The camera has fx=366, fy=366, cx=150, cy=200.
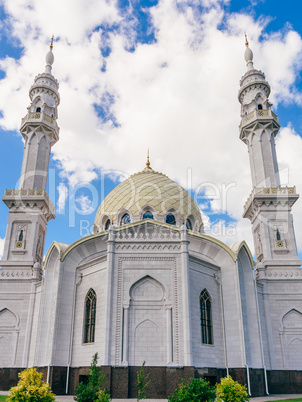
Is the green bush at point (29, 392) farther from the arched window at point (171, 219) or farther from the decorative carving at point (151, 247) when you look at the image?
the arched window at point (171, 219)

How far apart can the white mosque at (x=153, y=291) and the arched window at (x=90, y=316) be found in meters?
0.05

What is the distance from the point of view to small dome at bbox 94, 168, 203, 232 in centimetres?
2568

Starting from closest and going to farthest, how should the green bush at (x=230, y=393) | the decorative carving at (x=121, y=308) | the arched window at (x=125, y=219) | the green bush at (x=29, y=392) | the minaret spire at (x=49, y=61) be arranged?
the green bush at (x=29, y=392) → the green bush at (x=230, y=393) → the decorative carving at (x=121, y=308) → the arched window at (x=125, y=219) → the minaret spire at (x=49, y=61)

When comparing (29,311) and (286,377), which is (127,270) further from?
(286,377)

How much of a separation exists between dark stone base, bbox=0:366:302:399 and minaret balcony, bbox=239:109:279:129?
17.3 meters

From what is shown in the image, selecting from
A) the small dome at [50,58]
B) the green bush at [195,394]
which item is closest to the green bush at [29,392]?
the green bush at [195,394]

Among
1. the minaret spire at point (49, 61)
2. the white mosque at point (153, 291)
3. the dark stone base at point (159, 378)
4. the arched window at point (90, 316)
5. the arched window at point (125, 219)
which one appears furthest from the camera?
the minaret spire at point (49, 61)

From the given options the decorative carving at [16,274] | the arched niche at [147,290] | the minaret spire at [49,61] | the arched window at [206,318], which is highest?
the minaret spire at [49,61]

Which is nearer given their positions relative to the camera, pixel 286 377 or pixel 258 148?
pixel 286 377

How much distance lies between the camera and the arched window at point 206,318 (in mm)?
17953

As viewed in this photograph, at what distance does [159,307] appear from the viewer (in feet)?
55.7

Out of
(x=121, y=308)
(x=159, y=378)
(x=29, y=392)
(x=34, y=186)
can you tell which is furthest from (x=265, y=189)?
(x=29, y=392)

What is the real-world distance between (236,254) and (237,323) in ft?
11.8

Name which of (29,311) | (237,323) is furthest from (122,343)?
(29,311)
